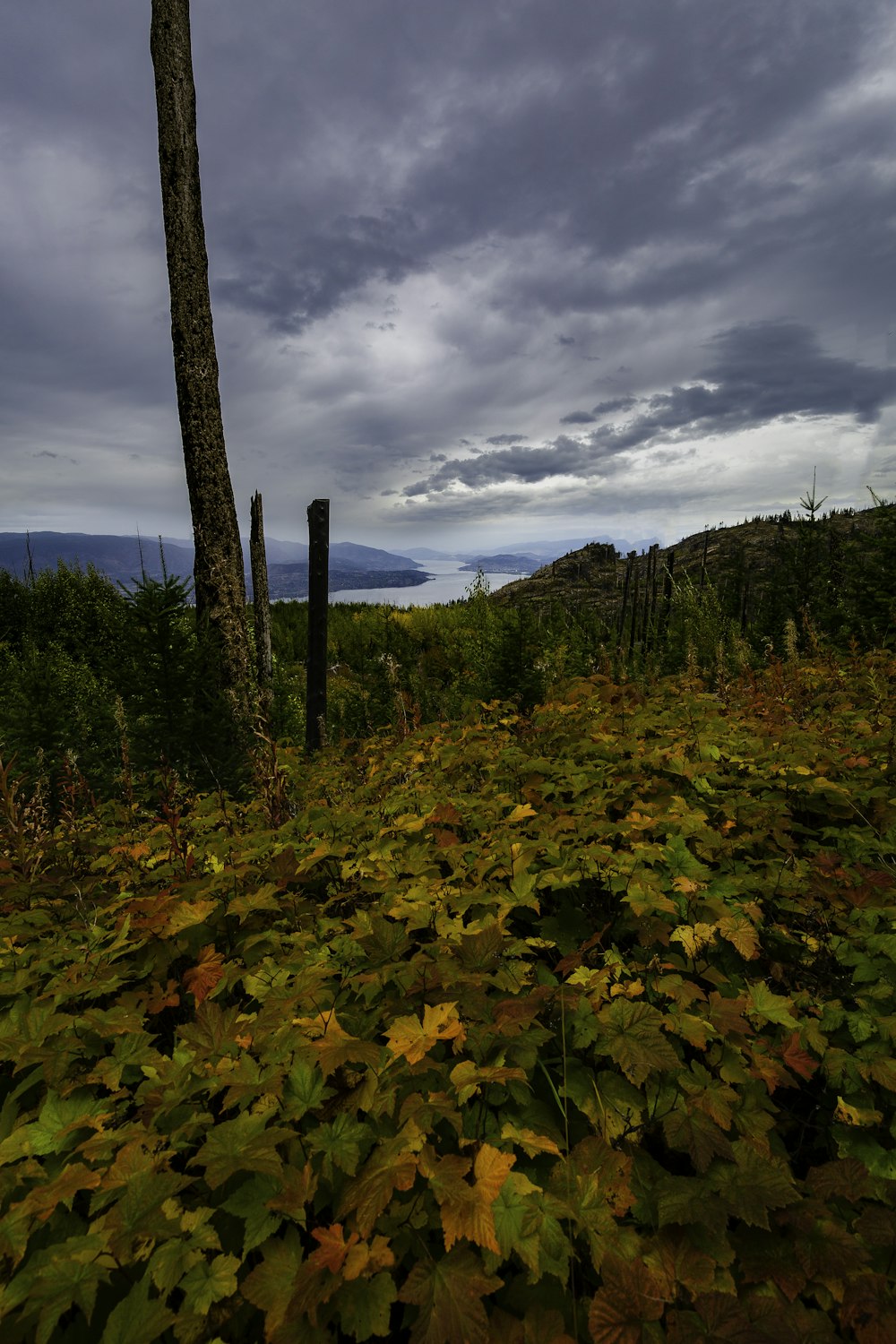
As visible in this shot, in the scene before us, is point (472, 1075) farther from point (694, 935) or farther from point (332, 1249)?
point (694, 935)

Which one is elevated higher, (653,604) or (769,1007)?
(653,604)

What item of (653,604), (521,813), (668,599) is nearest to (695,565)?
(653,604)

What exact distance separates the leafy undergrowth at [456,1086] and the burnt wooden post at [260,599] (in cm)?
572

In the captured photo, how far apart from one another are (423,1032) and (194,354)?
7.24 m

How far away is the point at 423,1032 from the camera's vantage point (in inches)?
54.4

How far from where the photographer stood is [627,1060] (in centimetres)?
145

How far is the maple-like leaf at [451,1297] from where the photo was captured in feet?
3.25

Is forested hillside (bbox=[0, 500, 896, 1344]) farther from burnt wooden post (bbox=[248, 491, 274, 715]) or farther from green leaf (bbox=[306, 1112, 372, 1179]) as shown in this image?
burnt wooden post (bbox=[248, 491, 274, 715])

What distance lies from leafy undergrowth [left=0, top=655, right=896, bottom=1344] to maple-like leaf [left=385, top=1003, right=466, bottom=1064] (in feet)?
0.03

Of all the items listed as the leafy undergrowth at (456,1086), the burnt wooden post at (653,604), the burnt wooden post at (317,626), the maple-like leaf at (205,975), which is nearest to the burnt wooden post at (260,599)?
the burnt wooden post at (317,626)

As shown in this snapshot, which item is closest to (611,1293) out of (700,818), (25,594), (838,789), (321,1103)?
(321,1103)

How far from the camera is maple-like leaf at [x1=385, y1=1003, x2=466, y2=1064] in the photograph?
52.5 inches

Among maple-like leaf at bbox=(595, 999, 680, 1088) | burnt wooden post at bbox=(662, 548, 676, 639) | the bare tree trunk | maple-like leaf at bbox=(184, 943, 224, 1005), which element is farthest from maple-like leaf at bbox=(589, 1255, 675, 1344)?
burnt wooden post at bbox=(662, 548, 676, 639)

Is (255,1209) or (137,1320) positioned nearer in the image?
(137,1320)
